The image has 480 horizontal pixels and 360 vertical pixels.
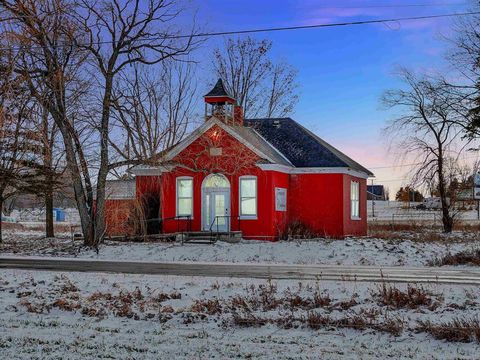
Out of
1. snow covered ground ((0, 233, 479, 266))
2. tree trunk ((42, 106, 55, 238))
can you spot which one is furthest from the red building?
tree trunk ((42, 106, 55, 238))

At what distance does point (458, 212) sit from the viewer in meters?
41.8

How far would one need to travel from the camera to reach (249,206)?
30656mm

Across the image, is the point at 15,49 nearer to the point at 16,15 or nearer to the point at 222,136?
the point at 16,15

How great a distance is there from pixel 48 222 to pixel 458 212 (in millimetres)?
28767

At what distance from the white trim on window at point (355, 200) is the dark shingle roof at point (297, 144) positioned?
1.06m

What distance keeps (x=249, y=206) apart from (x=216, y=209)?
182 cm

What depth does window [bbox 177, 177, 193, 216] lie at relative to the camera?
31.3 metres

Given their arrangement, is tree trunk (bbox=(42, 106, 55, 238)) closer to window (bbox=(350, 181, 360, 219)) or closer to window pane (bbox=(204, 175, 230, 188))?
window pane (bbox=(204, 175, 230, 188))

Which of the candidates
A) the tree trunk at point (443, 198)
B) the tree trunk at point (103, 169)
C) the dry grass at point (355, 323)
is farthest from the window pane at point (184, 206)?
the dry grass at point (355, 323)

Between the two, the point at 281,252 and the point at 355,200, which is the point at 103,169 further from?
the point at 355,200

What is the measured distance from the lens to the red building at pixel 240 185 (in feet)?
99.3

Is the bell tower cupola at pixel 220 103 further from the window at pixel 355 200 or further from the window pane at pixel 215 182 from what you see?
the window at pixel 355 200

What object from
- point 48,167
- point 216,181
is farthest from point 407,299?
point 216,181

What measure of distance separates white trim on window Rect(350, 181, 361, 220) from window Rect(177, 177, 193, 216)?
32.5 ft
